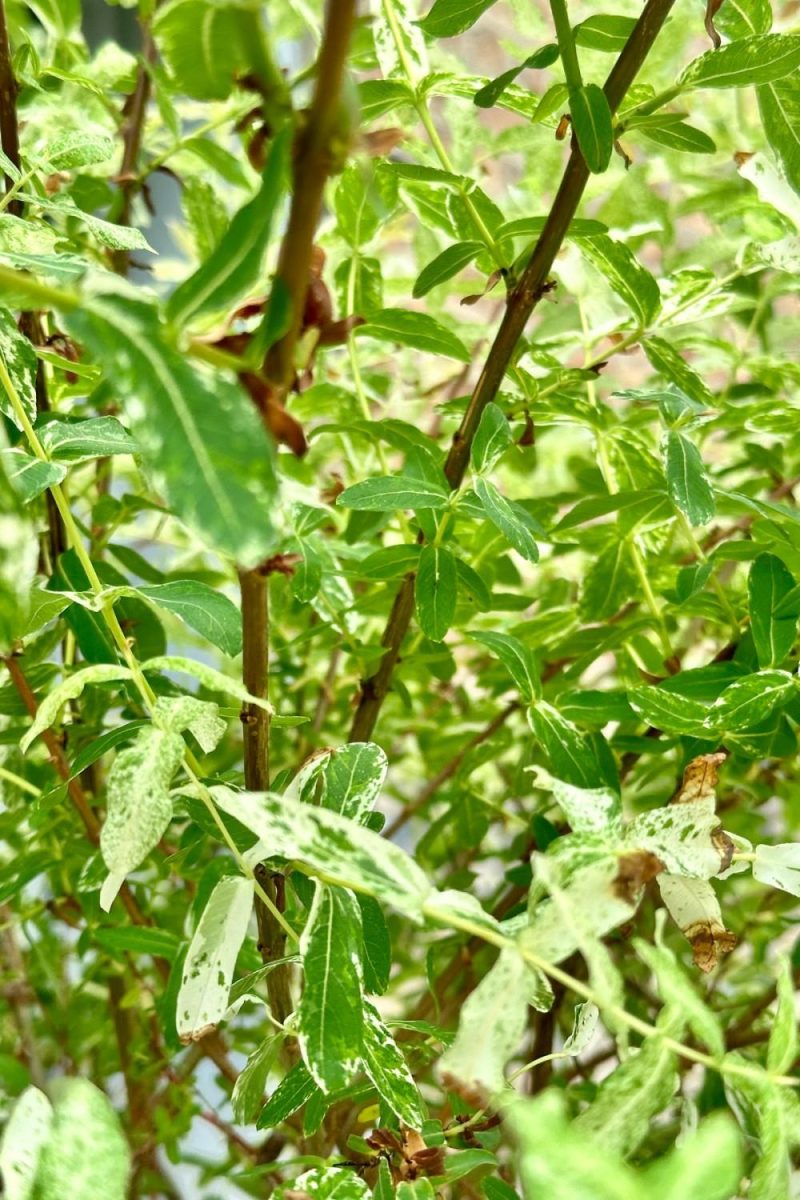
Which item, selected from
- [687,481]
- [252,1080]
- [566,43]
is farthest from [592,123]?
[252,1080]

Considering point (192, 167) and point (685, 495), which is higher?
point (192, 167)

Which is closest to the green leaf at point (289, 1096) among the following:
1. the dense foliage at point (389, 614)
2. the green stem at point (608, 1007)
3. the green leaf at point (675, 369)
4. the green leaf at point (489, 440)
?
the dense foliage at point (389, 614)

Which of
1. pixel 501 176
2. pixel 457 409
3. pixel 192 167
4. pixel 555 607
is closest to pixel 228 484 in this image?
pixel 457 409

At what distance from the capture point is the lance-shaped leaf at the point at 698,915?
37cm

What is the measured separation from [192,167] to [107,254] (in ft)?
0.40

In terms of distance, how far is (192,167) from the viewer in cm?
71

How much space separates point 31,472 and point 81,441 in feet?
0.12

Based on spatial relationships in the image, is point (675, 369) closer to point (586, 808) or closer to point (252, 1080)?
point (586, 808)

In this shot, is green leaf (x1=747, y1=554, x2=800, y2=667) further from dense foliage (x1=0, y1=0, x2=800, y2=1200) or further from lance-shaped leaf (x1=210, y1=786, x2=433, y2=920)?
lance-shaped leaf (x1=210, y1=786, x2=433, y2=920)

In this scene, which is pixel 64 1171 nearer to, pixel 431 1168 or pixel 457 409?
pixel 431 1168

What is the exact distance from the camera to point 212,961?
1.17 ft

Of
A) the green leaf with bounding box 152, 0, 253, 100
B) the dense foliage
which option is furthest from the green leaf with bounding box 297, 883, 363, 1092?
the green leaf with bounding box 152, 0, 253, 100

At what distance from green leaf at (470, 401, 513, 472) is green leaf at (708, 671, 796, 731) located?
116 millimetres

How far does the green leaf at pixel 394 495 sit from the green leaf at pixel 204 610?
0.06 meters
